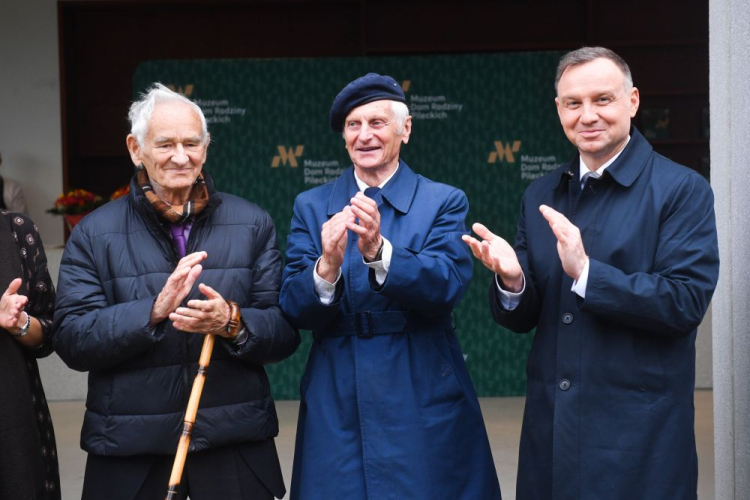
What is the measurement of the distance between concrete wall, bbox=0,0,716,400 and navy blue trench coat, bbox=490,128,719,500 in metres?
6.07

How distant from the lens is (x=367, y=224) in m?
2.36

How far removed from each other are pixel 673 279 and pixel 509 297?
1.26 ft

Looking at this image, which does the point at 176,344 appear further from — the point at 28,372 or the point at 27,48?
the point at 27,48

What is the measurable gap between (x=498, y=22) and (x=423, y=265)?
5.50 m

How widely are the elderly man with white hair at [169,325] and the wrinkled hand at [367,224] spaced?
1.13ft

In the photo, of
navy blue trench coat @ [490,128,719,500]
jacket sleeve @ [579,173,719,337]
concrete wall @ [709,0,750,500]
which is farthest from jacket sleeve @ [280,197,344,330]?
concrete wall @ [709,0,750,500]

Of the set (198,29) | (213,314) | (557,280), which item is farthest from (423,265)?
(198,29)

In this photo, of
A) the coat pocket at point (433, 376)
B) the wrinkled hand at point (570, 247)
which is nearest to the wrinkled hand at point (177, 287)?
the coat pocket at point (433, 376)

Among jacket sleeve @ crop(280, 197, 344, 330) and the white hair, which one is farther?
the white hair

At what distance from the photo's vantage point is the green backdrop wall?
20.9ft

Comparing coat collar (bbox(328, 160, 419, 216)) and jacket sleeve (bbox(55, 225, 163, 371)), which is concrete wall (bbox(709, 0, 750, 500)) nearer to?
coat collar (bbox(328, 160, 419, 216))

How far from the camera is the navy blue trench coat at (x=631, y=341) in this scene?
7.29 ft

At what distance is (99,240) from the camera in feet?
8.45

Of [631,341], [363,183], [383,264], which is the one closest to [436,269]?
[383,264]
